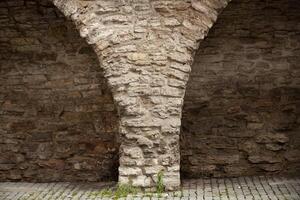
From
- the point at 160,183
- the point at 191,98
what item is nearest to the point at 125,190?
the point at 160,183

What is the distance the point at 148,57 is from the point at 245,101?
1.73m

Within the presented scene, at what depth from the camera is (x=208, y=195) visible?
18.4 ft

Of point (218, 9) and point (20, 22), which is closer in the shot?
point (218, 9)

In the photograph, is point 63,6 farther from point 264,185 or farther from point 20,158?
point 264,185

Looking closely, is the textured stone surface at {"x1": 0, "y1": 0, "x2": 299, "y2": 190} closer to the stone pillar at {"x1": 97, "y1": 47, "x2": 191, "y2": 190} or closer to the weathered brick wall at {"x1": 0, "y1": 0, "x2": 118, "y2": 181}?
the weathered brick wall at {"x1": 0, "y1": 0, "x2": 118, "y2": 181}

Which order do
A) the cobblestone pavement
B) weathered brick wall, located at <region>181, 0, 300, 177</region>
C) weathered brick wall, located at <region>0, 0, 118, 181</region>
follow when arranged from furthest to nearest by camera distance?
weathered brick wall, located at <region>0, 0, 118, 181</region>
weathered brick wall, located at <region>181, 0, 300, 177</region>
the cobblestone pavement

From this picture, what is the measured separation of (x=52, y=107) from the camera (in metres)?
6.94

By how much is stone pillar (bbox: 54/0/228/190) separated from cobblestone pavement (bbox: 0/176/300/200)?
422mm

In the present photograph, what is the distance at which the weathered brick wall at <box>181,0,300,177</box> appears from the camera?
6.62 metres

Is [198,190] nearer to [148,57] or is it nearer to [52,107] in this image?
[148,57]

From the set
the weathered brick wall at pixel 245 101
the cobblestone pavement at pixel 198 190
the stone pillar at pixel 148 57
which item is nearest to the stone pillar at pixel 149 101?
the stone pillar at pixel 148 57

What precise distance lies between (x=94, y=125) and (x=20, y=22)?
1654 mm

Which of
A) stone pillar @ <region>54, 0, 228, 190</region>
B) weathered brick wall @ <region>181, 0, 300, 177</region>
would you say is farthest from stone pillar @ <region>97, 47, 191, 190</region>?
weathered brick wall @ <region>181, 0, 300, 177</region>

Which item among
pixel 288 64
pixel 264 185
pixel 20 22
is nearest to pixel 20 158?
pixel 20 22
